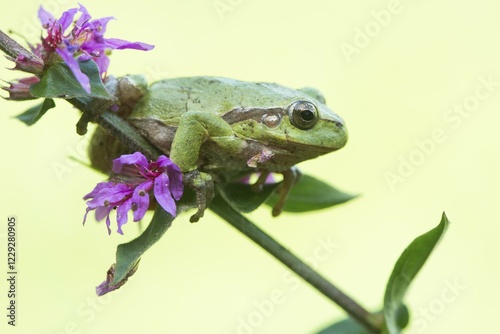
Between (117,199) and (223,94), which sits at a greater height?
(223,94)

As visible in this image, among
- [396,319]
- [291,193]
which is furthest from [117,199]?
[396,319]

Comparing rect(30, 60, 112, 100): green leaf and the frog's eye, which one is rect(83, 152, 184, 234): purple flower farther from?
the frog's eye

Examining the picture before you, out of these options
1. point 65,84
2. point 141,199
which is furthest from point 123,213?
point 65,84

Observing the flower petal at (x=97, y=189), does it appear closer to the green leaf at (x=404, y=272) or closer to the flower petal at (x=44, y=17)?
the flower petal at (x=44, y=17)

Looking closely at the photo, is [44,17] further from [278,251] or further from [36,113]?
[278,251]

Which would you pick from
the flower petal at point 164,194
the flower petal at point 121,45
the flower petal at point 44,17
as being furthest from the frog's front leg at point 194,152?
the flower petal at point 44,17

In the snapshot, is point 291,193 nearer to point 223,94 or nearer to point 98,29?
point 223,94
